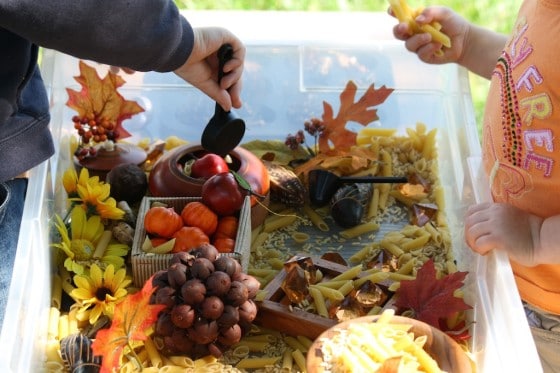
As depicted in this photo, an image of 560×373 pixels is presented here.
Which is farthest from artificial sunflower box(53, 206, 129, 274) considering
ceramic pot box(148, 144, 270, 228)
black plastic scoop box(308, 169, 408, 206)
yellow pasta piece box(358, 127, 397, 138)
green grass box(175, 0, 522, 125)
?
green grass box(175, 0, 522, 125)

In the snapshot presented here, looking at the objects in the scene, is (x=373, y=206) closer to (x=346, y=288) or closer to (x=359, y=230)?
(x=359, y=230)

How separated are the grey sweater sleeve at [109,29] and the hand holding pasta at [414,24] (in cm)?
45

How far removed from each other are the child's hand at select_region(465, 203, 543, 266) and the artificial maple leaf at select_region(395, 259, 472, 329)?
62 millimetres

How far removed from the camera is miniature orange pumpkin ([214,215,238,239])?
1.16 m

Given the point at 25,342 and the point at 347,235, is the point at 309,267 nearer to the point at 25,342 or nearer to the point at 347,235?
the point at 347,235

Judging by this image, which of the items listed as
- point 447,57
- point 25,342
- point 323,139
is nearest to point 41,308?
point 25,342

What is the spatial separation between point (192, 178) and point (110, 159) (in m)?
0.19

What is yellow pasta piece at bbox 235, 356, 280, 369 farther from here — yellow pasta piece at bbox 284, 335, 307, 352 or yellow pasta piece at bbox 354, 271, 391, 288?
yellow pasta piece at bbox 354, 271, 391, 288

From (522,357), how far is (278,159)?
67 cm

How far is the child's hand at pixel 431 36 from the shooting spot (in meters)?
1.38

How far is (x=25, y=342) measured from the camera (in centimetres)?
97

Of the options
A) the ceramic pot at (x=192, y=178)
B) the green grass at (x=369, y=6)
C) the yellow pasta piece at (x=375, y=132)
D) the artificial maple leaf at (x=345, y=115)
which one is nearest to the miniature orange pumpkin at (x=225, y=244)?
the ceramic pot at (x=192, y=178)

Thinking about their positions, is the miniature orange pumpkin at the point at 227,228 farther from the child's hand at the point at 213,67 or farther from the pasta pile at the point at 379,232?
the child's hand at the point at 213,67

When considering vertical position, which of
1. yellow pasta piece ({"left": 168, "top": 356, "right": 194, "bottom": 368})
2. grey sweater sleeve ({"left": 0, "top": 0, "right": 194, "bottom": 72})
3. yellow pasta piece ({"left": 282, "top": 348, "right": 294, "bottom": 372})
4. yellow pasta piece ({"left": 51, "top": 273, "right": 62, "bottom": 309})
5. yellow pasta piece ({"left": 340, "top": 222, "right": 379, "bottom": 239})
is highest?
grey sweater sleeve ({"left": 0, "top": 0, "right": 194, "bottom": 72})
